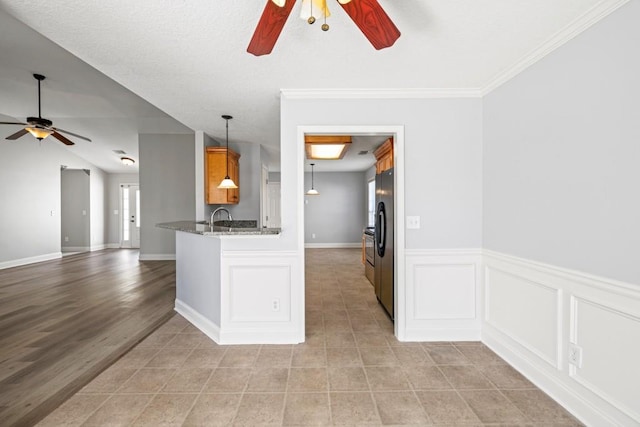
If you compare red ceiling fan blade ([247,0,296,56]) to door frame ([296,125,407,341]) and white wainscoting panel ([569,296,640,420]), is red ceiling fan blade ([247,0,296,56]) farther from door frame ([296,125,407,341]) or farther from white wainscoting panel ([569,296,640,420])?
white wainscoting panel ([569,296,640,420])

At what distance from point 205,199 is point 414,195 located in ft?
11.4

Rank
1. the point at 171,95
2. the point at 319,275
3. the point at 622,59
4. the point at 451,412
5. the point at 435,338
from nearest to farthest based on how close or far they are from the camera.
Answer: the point at 622,59, the point at 451,412, the point at 435,338, the point at 171,95, the point at 319,275

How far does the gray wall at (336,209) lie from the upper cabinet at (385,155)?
5.39m

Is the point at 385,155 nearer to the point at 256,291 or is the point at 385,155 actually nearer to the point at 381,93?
the point at 381,93

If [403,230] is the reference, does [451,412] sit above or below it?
below

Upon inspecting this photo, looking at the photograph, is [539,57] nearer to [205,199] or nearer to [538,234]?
[538,234]

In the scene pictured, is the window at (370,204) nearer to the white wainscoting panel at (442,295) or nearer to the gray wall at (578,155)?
the white wainscoting panel at (442,295)

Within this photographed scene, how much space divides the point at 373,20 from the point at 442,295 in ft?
7.81

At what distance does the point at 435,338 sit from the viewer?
274 centimetres

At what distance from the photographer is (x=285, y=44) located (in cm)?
198

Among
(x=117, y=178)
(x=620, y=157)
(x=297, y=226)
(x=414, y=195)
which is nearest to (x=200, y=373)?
(x=297, y=226)

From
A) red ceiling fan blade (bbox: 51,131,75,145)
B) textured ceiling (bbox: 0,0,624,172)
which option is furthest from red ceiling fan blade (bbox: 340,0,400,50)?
red ceiling fan blade (bbox: 51,131,75,145)

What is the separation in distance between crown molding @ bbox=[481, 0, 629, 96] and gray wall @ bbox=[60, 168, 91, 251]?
33.0 ft

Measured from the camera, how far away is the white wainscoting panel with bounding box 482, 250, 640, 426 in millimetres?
1516
